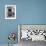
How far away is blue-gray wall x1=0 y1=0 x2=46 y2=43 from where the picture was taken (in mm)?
3779

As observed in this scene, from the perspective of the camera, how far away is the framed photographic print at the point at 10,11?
380 cm

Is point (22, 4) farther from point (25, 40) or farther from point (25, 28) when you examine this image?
point (25, 40)

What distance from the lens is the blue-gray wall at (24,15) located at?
378 cm

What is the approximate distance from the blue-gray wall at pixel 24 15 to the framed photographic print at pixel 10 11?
91 mm

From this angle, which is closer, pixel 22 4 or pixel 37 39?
pixel 37 39

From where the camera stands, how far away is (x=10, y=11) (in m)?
3.82

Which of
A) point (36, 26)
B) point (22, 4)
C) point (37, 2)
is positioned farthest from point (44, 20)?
point (22, 4)

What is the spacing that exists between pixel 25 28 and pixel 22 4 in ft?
2.40

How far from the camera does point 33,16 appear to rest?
12.4 ft

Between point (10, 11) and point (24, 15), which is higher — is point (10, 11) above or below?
above

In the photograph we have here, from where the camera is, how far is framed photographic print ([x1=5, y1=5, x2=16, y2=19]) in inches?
150

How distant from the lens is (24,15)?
379cm

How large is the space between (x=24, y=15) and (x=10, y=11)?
0.44 metres

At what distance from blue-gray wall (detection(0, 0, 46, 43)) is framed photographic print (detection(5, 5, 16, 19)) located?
3.6 inches
